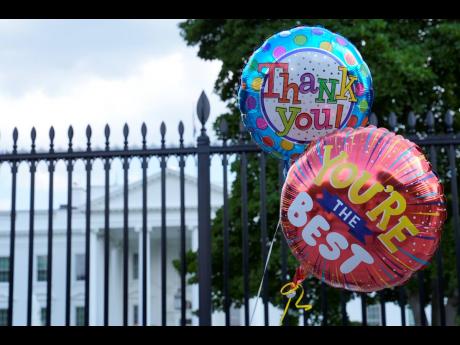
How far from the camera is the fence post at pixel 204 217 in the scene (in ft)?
18.5

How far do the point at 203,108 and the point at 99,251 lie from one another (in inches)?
1105

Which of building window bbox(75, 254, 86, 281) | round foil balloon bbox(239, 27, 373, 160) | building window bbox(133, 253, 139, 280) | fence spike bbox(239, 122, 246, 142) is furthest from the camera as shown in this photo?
building window bbox(133, 253, 139, 280)

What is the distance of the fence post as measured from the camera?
564 centimetres

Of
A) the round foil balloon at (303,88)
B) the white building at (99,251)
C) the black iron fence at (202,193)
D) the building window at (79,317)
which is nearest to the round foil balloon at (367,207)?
the round foil balloon at (303,88)

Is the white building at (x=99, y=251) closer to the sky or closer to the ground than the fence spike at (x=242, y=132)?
closer to the ground

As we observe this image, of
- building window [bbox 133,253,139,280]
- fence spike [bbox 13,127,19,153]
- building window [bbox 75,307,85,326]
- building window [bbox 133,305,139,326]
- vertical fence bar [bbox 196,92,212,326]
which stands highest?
Result: fence spike [bbox 13,127,19,153]

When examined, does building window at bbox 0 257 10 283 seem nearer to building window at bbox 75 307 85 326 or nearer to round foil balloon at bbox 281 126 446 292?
building window at bbox 75 307 85 326

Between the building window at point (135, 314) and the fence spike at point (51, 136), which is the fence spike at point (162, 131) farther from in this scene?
the building window at point (135, 314)

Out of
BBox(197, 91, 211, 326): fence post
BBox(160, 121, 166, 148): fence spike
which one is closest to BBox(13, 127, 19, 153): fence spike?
BBox(160, 121, 166, 148): fence spike

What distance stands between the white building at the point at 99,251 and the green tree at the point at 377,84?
1236 centimetres

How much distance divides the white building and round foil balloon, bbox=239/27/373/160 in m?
18.6
